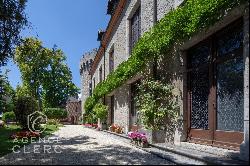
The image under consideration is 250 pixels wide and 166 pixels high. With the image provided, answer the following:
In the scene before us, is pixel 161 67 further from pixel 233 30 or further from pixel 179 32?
pixel 233 30

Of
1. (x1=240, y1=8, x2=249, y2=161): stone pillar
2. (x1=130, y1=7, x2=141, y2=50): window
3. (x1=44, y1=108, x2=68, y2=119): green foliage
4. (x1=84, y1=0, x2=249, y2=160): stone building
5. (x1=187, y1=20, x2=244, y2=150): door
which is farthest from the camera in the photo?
(x1=44, y1=108, x2=68, y2=119): green foliage

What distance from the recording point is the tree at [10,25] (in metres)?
12.7

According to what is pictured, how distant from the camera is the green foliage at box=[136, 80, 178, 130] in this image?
1121 cm

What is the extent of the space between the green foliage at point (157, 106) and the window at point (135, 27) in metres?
5.51

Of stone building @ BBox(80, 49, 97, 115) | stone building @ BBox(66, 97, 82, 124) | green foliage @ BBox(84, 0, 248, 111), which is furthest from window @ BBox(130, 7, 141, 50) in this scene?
stone building @ BBox(66, 97, 82, 124)

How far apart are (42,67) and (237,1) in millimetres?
44091

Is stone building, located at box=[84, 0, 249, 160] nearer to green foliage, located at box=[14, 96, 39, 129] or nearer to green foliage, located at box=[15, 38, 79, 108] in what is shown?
green foliage, located at box=[14, 96, 39, 129]

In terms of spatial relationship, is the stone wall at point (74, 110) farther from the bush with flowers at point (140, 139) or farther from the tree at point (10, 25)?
the bush with flowers at point (140, 139)

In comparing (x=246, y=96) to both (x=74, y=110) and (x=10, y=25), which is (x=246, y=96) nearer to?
(x=10, y=25)

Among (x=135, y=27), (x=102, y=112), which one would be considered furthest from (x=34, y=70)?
(x=135, y=27)

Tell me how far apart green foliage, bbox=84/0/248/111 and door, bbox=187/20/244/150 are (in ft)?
2.03

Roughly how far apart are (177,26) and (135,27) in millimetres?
7562

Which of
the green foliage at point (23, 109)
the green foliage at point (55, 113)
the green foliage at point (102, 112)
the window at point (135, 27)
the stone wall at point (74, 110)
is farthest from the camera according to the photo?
the stone wall at point (74, 110)

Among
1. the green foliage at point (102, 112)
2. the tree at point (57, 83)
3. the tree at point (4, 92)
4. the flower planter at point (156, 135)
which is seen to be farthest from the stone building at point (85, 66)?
the flower planter at point (156, 135)
